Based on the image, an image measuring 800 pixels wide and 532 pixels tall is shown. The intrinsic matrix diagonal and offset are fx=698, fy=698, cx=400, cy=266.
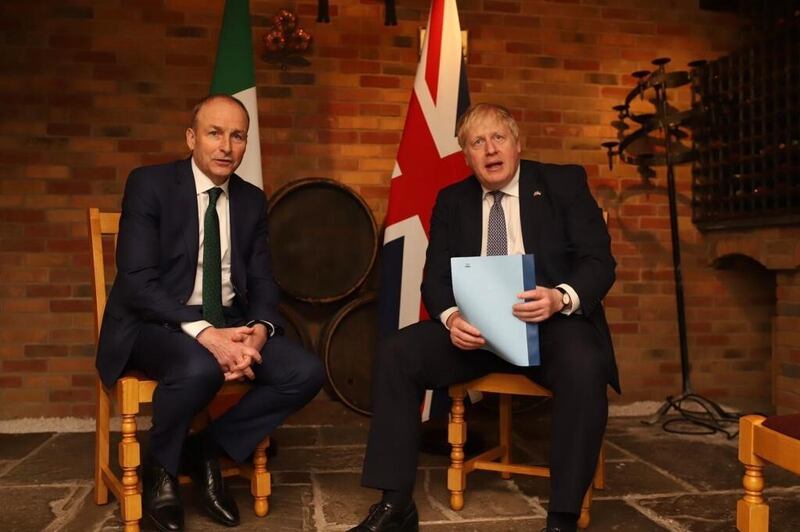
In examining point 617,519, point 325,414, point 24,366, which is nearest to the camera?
point 617,519

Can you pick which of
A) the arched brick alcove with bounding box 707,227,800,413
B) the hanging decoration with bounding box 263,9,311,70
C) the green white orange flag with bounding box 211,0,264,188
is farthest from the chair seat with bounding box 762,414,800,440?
the hanging decoration with bounding box 263,9,311,70

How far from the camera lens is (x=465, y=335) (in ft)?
6.18

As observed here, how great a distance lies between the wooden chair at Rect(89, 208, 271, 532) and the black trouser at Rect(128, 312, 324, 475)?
0.15 ft

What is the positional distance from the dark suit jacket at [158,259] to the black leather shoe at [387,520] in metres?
0.64

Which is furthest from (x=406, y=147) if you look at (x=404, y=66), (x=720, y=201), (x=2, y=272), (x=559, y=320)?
(x=2, y=272)

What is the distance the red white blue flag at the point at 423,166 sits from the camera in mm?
→ 2713

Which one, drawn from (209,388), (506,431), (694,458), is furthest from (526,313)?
(694,458)

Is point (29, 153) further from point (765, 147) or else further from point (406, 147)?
point (765, 147)

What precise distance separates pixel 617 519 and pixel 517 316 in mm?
701

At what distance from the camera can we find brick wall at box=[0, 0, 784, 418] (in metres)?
3.03

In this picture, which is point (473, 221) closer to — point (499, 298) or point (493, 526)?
point (499, 298)

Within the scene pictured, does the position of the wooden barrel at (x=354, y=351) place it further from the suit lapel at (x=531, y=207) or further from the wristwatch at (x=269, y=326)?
the suit lapel at (x=531, y=207)

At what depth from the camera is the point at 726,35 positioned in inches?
138

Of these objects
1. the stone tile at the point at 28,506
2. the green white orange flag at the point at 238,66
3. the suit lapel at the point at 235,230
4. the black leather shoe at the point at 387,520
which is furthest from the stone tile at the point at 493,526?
the green white orange flag at the point at 238,66
